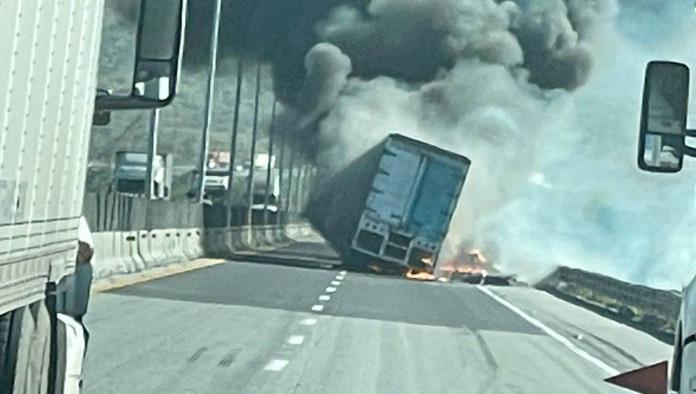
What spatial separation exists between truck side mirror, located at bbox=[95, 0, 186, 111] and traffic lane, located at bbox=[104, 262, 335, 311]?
17230mm

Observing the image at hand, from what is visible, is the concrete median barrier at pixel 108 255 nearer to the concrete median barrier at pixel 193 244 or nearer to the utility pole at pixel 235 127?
the concrete median barrier at pixel 193 244

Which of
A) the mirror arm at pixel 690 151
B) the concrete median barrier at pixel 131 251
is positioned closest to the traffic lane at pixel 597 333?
the concrete median barrier at pixel 131 251

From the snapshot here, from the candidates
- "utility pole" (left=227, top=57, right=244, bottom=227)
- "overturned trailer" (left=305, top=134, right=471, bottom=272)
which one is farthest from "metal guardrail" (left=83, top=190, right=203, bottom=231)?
"utility pole" (left=227, top=57, right=244, bottom=227)

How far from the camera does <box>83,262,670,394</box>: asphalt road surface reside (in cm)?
1547

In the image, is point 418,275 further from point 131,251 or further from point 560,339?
point 560,339

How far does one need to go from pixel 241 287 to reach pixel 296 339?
982 cm

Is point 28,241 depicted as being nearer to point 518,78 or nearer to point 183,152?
point 518,78

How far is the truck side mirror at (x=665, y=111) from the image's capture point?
6.69m

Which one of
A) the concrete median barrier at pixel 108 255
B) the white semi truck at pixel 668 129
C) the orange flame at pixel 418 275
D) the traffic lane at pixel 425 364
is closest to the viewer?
the white semi truck at pixel 668 129

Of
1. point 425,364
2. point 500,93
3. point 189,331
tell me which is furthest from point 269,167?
point 425,364

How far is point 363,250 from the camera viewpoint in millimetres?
40969

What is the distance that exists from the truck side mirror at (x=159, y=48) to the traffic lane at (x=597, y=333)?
493 inches

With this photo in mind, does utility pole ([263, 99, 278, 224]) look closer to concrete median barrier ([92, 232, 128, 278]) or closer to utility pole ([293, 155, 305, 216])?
utility pole ([293, 155, 305, 216])

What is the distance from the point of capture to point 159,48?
23.9 feet
